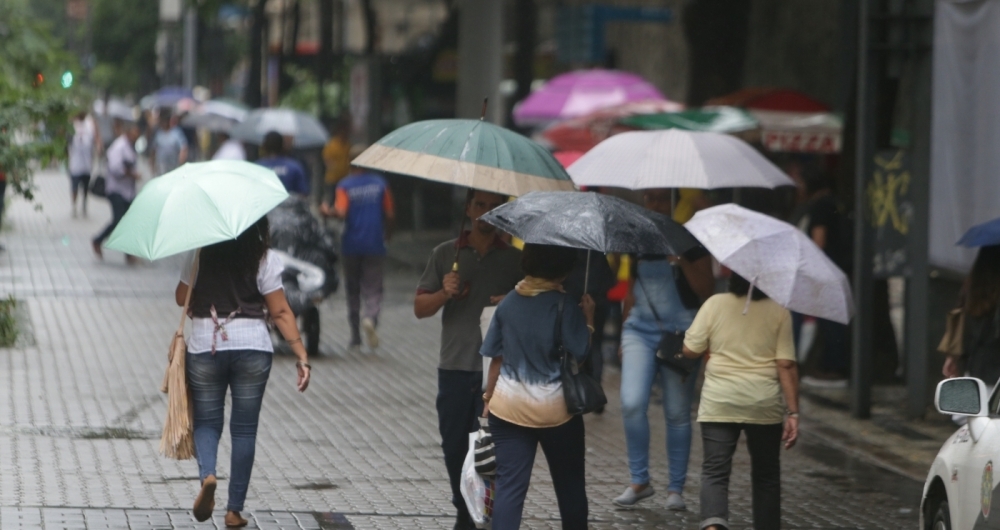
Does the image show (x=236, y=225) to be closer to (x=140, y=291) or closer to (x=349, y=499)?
(x=349, y=499)

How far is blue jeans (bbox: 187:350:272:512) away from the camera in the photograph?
22.4 ft

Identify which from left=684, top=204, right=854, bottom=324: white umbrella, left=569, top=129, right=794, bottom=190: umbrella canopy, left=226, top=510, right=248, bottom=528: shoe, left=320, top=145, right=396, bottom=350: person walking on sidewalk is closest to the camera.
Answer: left=684, top=204, right=854, bottom=324: white umbrella

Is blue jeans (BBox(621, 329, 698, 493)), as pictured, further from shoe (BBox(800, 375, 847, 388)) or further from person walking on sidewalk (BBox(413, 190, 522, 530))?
shoe (BBox(800, 375, 847, 388))

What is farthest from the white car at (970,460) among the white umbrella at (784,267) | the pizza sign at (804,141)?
the pizza sign at (804,141)

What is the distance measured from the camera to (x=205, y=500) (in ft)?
21.8

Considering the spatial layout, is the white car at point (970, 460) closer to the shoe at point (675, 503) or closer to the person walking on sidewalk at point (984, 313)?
the person walking on sidewalk at point (984, 313)

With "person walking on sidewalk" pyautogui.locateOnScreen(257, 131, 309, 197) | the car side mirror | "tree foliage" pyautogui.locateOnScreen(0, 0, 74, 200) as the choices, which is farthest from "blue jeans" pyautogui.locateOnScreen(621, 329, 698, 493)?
"person walking on sidewalk" pyautogui.locateOnScreen(257, 131, 309, 197)

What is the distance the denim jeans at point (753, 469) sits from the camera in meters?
6.80

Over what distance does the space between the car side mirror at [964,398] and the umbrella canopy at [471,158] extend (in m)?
2.02

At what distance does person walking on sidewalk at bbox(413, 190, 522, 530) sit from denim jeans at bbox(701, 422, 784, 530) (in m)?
1.05

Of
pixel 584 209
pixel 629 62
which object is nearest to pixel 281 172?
pixel 584 209

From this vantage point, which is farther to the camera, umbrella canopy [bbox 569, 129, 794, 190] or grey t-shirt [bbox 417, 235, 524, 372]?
umbrella canopy [bbox 569, 129, 794, 190]

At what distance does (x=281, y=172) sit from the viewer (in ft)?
46.3

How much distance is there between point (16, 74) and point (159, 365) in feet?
13.5
